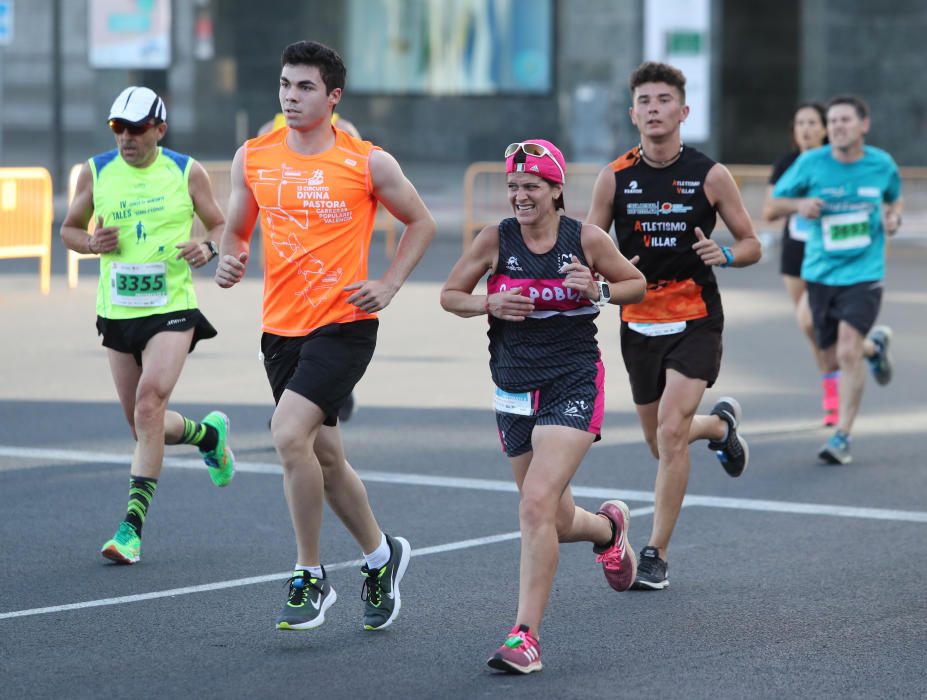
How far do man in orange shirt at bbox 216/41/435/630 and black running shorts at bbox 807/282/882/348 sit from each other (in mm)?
4481

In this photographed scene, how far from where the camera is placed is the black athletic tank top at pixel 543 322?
639cm

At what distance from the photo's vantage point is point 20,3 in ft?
127

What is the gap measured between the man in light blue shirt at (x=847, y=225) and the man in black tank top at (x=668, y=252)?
305 centimetres

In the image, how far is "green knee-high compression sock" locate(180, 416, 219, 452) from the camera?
8.68 meters

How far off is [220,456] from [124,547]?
1262mm

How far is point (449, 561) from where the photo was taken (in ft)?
25.9

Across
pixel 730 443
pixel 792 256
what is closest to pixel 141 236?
pixel 730 443

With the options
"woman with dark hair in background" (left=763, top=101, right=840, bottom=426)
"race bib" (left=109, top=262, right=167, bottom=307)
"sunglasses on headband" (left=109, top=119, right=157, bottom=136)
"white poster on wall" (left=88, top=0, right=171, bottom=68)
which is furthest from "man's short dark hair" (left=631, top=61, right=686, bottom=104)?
"white poster on wall" (left=88, top=0, right=171, bottom=68)

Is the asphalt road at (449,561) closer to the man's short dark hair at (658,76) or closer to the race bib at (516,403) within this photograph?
the race bib at (516,403)

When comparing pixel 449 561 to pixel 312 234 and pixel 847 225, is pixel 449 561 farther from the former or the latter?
pixel 847 225

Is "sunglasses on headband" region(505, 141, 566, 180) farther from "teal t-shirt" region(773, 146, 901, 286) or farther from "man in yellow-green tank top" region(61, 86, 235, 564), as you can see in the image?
"teal t-shirt" region(773, 146, 901, 286)

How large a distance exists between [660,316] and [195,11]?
30.8m

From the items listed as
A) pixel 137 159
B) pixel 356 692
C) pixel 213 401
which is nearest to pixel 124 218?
pixel 137 159

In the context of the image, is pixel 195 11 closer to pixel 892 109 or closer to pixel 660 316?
pixel 892 109
